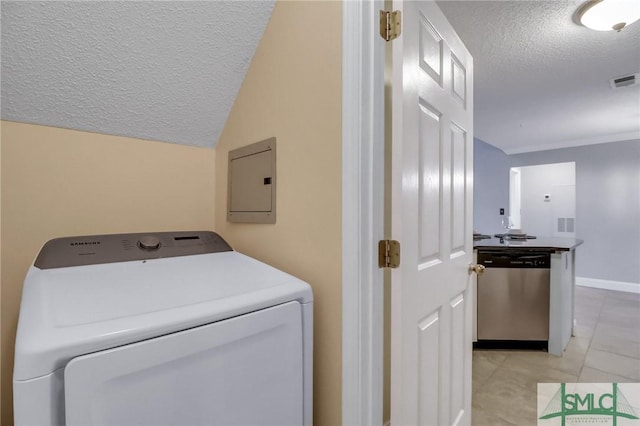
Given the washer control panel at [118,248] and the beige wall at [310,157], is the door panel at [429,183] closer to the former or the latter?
the beige wall at [310,157]

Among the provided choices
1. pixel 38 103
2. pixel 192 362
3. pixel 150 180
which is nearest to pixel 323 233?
pixel 192 362

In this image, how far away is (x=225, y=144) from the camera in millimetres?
1523

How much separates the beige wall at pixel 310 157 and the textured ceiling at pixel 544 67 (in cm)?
123

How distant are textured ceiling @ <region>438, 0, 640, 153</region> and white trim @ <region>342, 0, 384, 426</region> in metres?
Result: 1.29

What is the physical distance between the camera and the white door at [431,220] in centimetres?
96

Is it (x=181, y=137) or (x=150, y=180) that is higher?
(x=181, y=137)

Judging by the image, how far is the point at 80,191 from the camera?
1242mm

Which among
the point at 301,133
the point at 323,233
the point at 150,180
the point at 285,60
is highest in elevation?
the point at 285,60

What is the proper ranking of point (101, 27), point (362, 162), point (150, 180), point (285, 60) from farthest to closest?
point (150, 180)
point (285, 60)
point (101, 27)
point (362, 162)

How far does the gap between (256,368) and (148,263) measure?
55 centimetres

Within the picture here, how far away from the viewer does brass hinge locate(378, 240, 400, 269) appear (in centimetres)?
95

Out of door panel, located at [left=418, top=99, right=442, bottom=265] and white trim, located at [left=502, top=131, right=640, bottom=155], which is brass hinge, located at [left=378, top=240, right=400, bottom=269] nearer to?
door panel, located at [left=418, top=99, right=442, bottom=265]

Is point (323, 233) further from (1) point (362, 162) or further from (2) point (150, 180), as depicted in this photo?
(2) point (150, 180)

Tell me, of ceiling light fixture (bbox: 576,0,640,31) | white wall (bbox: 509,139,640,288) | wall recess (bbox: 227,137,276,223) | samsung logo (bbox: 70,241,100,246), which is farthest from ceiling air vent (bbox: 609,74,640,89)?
samsung logo (bbox: 70,241,100,246)
